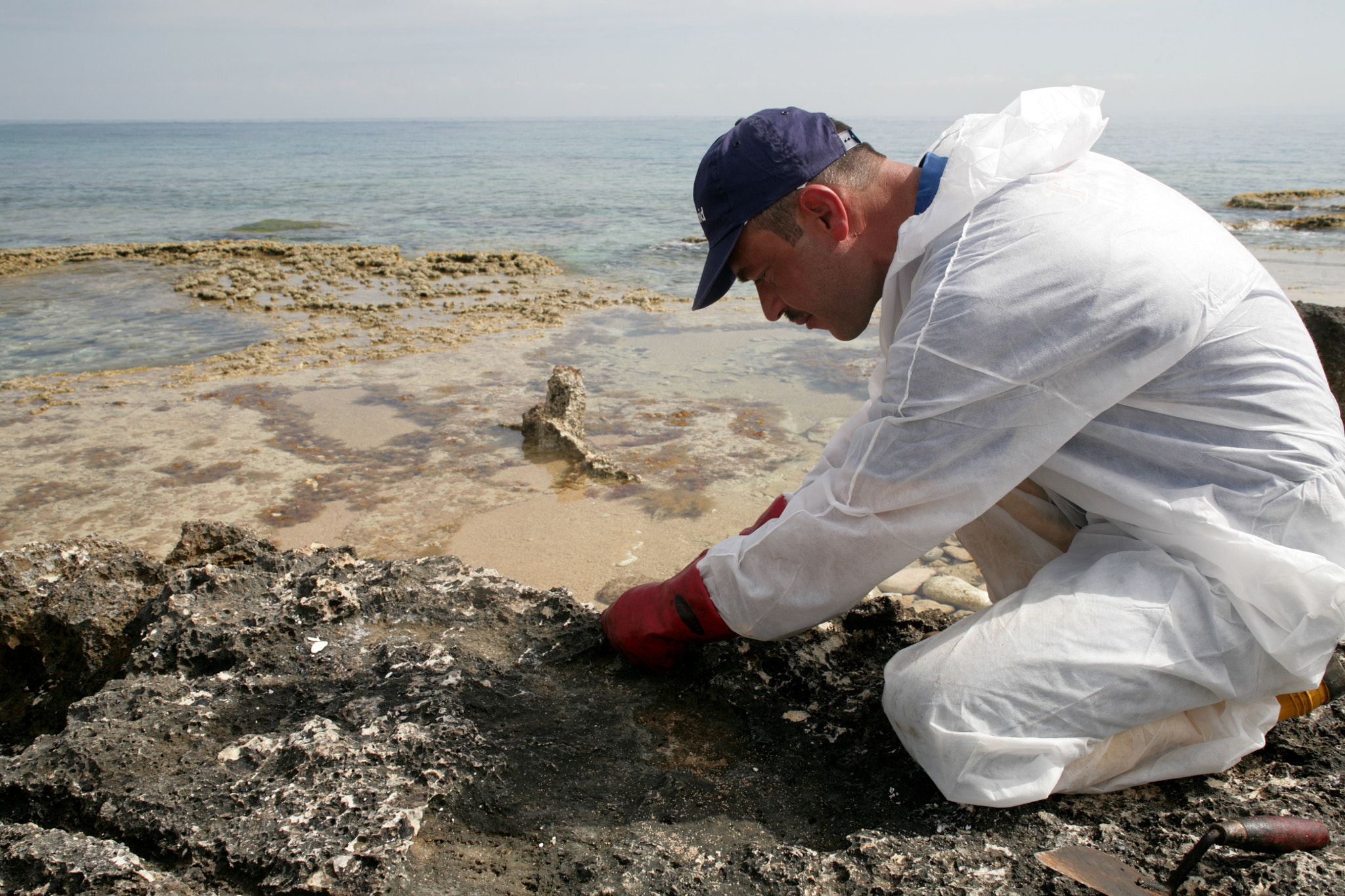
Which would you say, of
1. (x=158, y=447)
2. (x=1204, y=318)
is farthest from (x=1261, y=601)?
(x=158, y=447)

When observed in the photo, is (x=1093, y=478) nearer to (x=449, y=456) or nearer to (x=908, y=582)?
(x=908, y=582)

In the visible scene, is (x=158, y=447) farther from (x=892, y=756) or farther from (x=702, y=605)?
(x=892, y=756)

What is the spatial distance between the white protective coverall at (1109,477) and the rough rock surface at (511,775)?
5.4 inches

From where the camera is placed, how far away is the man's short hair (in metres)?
1.81

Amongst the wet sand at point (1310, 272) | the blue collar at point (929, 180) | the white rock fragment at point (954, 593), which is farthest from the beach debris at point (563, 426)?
the wet sand at point (1310, 272)

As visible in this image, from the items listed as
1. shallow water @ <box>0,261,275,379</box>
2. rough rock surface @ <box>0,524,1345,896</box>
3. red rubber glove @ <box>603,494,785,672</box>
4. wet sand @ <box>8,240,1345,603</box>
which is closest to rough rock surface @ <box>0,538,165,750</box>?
rough rock surface @ <box>0,524,1345,896</box>

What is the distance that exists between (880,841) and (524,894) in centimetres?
60

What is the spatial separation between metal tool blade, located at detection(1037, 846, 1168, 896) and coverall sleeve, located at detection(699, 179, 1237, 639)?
56cm

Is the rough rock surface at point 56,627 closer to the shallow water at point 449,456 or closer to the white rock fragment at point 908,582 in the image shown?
the shallow water at point 449,456

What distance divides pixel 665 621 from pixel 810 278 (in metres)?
0.86

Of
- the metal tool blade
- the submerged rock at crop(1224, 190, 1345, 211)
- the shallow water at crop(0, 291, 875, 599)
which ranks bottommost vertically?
the shallow water at crop(0, 291, 875, 599)

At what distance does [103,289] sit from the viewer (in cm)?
912

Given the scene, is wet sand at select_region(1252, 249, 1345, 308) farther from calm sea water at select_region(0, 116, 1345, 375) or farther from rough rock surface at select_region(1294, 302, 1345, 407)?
rough rock surface at select_region(1294, 302, 1345, 407)

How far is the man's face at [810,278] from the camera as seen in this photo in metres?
1.84
